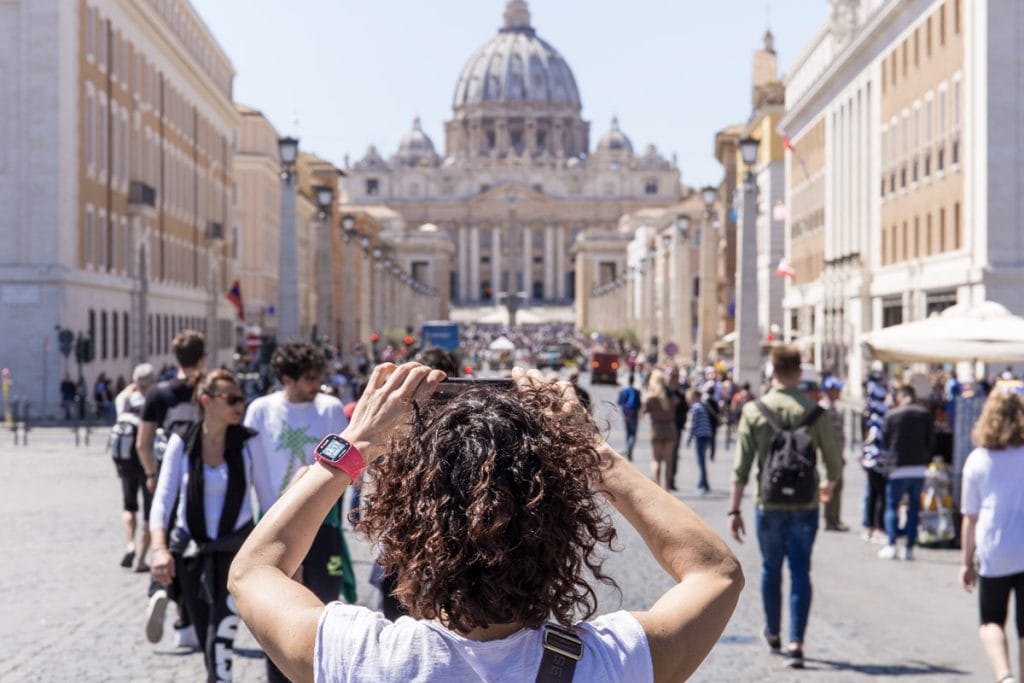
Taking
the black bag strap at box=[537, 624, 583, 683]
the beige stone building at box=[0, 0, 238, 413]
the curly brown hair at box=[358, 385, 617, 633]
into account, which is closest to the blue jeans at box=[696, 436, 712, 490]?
the curly brown hair at box=[358, 385, 617, 633]

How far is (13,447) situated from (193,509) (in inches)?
835

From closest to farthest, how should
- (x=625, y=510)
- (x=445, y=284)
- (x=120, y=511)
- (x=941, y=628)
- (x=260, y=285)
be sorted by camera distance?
(x=625, y=510) < (x=941, y=628) < (x=120, y=511) < (x=260, y=285) < (x=445, y=284)

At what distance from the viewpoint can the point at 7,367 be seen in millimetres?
36438

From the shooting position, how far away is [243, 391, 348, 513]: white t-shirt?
7648mm

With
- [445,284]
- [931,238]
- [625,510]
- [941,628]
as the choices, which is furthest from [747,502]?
[445,284]

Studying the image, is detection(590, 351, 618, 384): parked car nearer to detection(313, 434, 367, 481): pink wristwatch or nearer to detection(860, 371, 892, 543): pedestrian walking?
detection(860, 371, 892, 543): pedestrian walking

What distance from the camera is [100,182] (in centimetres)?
4116

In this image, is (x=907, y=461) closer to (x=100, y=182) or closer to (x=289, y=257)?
(x=289, y=257)

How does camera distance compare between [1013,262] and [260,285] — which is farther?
[260,285]

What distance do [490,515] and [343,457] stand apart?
0.45 metres

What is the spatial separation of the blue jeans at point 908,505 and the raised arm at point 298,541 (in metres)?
11.0

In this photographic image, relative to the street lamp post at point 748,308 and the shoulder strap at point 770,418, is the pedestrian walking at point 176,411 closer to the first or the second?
the shoulder strap at point 770,418

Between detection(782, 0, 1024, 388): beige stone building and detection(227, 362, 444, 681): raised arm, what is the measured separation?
30301mm

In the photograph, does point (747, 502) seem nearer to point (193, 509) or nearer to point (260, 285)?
point (193, 509)
